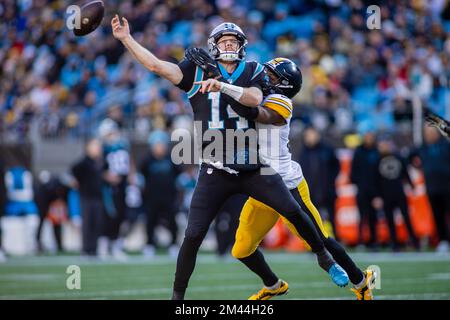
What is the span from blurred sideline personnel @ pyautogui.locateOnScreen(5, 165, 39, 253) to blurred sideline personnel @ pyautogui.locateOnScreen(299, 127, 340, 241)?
162 inches

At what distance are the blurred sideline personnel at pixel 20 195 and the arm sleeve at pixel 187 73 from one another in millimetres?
7821

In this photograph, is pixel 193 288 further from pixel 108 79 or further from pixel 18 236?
pixel 108 79

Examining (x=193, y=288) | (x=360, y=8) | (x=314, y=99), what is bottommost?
(x=193, y=288)

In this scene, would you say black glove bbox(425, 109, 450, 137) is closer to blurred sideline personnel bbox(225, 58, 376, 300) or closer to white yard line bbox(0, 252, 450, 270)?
blurred sideline personnel bbox(225, 58, 376, 300)

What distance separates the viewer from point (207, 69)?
20.1 feet

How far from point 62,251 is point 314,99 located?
4794 millimetres

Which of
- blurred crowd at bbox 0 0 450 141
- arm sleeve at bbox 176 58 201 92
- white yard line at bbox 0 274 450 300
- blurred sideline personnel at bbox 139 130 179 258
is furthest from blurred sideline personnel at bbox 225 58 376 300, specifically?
blurred crowd at bbox 0 0 450 141

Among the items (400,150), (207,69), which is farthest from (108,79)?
(207,69)

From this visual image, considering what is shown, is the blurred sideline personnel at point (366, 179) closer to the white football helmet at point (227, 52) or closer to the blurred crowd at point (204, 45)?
the blurred crowd at point (204, 45)

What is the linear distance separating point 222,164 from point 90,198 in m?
6.84

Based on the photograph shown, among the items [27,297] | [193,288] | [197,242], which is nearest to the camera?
[197,242]

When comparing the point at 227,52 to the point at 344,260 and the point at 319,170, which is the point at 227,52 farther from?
the point at 319,170

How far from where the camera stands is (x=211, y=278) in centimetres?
932

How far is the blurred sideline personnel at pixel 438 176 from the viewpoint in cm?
1273
